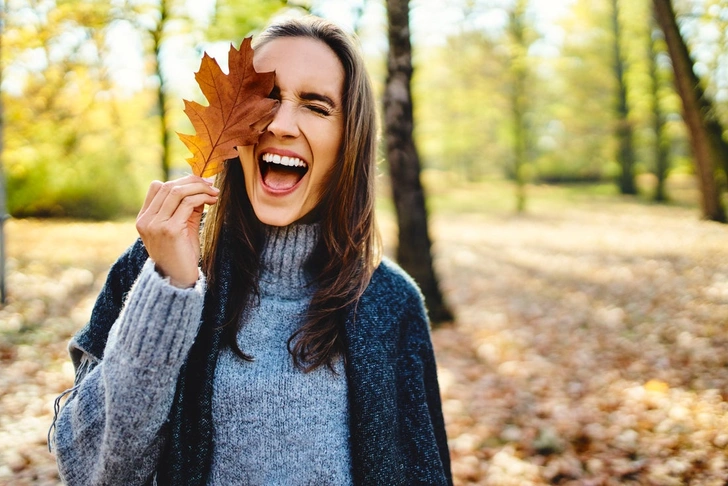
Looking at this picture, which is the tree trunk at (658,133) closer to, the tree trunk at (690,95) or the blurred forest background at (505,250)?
the blurred forest background at (505,250)

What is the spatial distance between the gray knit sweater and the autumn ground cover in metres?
2.19

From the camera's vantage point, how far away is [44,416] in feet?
12.5

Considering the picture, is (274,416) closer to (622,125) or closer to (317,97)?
(317,97)

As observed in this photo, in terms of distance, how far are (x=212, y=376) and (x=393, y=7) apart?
4.89 meters

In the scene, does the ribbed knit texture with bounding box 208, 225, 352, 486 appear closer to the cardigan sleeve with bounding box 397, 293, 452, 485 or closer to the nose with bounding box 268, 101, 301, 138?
the cardigan sleeve with bounding box 397, 293, 452, 485

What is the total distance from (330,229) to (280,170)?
27 centimetres

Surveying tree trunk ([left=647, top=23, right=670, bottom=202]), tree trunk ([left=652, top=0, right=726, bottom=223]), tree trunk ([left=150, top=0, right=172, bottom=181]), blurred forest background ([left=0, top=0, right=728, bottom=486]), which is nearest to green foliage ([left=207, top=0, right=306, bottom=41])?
blurred forest background ([left=0, top=0, right=728, bottom=486])

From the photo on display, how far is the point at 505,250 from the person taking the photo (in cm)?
1220

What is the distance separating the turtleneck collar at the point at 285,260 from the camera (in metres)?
1.59

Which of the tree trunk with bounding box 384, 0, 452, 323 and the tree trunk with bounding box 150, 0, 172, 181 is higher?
the tree trunk with bounding box 150, 0, 172, 181

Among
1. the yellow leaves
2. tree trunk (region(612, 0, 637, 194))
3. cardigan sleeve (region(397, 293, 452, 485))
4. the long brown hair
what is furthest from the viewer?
tree trunk (region(612, 0, 637, 194))

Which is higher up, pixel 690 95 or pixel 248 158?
pixel 690 95

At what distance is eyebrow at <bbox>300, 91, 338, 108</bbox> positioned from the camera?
143cm

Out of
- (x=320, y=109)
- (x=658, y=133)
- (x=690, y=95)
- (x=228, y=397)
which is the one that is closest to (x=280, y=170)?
(x=320, y=109)
